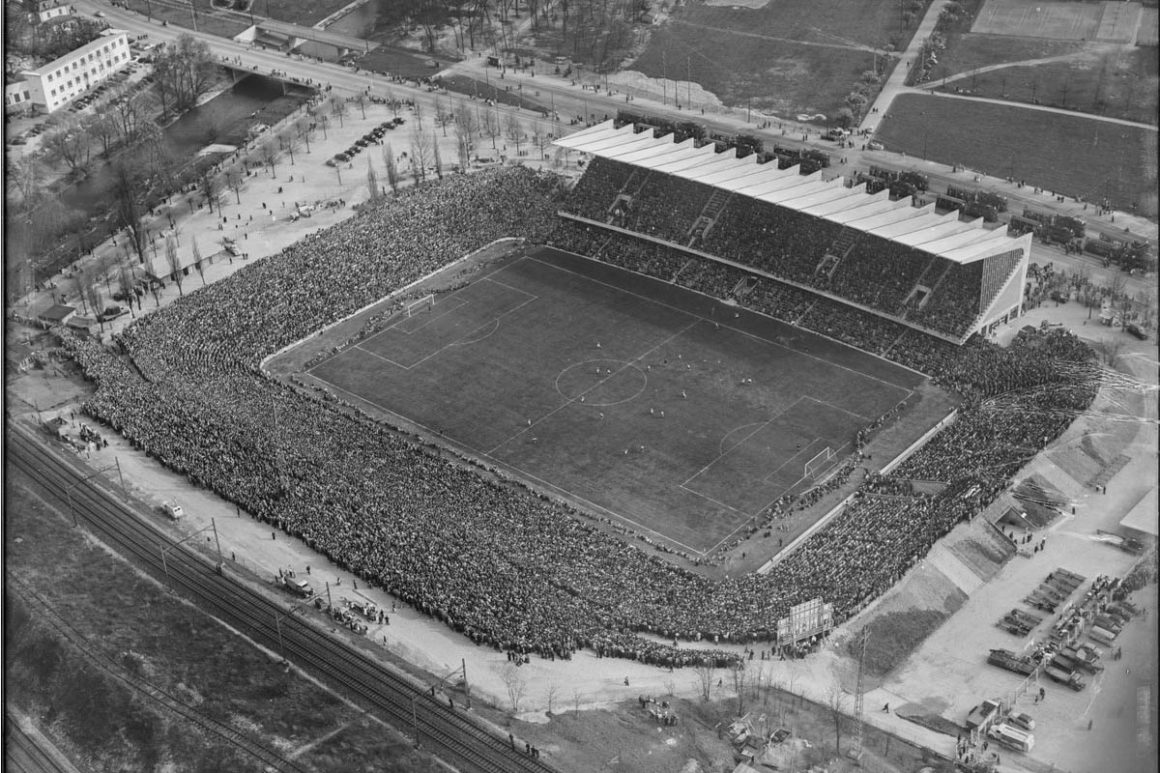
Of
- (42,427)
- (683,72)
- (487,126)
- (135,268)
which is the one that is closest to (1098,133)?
(683,72)

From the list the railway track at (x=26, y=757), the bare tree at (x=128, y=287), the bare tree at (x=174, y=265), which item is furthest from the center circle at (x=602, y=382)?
the railway track at (x=26, y=757)

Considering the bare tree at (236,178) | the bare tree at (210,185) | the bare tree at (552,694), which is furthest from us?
the bare tree at (236,178)

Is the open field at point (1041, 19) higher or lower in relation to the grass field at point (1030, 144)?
higher

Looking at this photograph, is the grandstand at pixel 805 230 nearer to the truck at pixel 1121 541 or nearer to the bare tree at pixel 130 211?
the truck at pixel 1121 541

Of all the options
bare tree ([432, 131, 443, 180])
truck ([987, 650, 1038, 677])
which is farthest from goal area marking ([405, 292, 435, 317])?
truck ([987, 650, 1038, 677])

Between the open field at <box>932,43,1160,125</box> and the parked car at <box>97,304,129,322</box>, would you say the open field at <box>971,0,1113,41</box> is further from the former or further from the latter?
the parked car at <box>97,304,129,322</box>

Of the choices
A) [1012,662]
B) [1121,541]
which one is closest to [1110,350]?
[1121,541]
